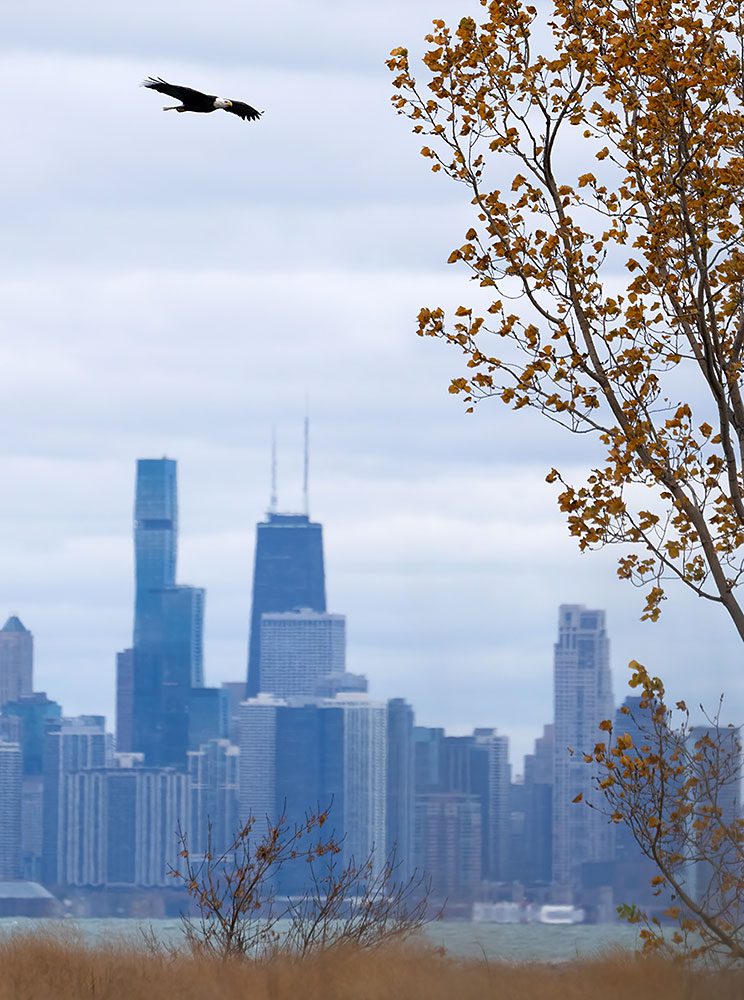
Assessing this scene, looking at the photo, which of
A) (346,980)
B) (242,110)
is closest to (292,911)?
(346,980)

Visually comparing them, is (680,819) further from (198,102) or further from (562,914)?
(562,914)

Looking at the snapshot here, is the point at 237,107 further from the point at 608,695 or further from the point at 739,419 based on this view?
the point at 608,695

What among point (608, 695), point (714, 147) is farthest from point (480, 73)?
point (608, 695)

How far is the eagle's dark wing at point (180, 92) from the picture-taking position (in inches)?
516

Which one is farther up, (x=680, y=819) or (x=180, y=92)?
(x=180, y=92)

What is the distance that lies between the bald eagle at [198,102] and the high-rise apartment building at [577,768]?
61.4 m

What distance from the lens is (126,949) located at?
49.3 feet

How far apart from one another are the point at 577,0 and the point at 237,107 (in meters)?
2.80

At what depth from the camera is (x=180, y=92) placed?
13180 millimetres

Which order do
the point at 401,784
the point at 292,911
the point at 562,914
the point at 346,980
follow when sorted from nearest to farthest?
the point at 346,980 → the point at 292,911 → the point at 562,914 → the point at 401,784

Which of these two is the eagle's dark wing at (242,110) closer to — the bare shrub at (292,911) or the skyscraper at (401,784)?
→ the bare shrub at (292,911)

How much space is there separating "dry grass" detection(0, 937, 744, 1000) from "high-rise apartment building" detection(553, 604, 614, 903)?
59.4m

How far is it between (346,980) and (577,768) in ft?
256

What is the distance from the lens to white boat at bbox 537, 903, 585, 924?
74.1 metres
